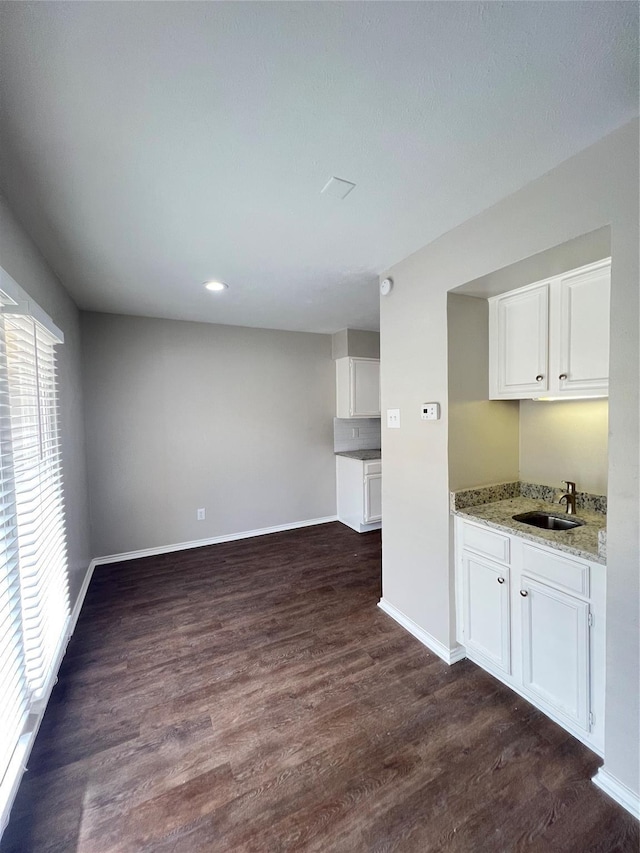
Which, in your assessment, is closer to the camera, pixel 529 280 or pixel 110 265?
pixel 529 280

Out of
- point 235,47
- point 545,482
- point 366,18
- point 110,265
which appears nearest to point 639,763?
point 545,482

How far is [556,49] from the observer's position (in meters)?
0.96

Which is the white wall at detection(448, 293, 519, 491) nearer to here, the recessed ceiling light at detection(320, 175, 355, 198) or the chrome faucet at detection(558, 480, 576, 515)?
the chrome faucet at detection(558, 480, 576, 515)

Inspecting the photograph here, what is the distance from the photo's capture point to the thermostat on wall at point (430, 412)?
2.02m

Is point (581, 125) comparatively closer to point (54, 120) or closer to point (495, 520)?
point (495, 520)

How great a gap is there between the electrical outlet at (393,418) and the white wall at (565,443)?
81cm

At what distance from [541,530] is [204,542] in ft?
11.0

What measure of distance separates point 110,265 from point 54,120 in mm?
1266

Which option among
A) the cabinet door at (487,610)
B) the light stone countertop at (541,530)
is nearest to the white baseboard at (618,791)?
the cabinet door at (487,610)

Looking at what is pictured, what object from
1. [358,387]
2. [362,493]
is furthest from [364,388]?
[362,493]

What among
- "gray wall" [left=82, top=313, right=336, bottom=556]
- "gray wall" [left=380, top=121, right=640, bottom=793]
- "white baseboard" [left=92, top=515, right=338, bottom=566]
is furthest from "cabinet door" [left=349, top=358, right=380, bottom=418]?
"gray wall" [left=380, top=121, right=640, bottom=793]

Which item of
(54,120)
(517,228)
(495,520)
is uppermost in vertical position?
(54,120)

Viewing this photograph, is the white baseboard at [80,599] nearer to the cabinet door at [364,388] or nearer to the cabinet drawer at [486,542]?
the cabinet drawer at [486,542]

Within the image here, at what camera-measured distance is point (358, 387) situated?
4363 millimetres
